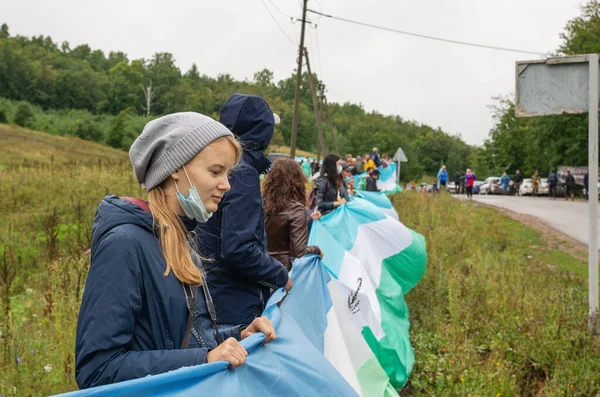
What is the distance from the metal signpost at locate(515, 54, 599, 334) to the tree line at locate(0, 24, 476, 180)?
165 ft

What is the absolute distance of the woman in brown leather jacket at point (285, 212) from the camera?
381cm

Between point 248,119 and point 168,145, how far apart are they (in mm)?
1235

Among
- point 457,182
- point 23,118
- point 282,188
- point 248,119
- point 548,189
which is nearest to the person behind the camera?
point 248,119

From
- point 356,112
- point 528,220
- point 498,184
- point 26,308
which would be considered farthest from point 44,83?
point 26,308

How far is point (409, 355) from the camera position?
4555 mm

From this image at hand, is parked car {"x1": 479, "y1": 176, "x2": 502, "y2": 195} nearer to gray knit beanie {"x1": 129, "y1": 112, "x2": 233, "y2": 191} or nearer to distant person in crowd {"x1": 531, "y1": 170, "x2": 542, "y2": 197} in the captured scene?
distant person in crowd {"x1": 531, "y1": 170, "x2": 542, "y2": 197}

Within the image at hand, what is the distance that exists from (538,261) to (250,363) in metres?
9.10

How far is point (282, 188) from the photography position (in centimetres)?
382

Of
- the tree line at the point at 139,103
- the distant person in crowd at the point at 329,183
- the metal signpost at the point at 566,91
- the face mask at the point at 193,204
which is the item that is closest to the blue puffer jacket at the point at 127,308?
the face mask at the point at 193,204

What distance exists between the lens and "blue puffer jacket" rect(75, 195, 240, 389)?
1.40 m

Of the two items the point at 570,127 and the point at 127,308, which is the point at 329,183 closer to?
the point at 127,308

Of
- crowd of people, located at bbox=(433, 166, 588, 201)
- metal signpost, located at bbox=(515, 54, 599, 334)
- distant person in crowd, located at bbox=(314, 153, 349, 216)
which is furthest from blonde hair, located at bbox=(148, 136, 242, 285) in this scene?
crowd of people, located at bbox=(433, 166, 588, 201)

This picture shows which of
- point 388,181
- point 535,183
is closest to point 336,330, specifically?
point 388,181

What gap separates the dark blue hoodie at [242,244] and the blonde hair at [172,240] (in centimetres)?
88
